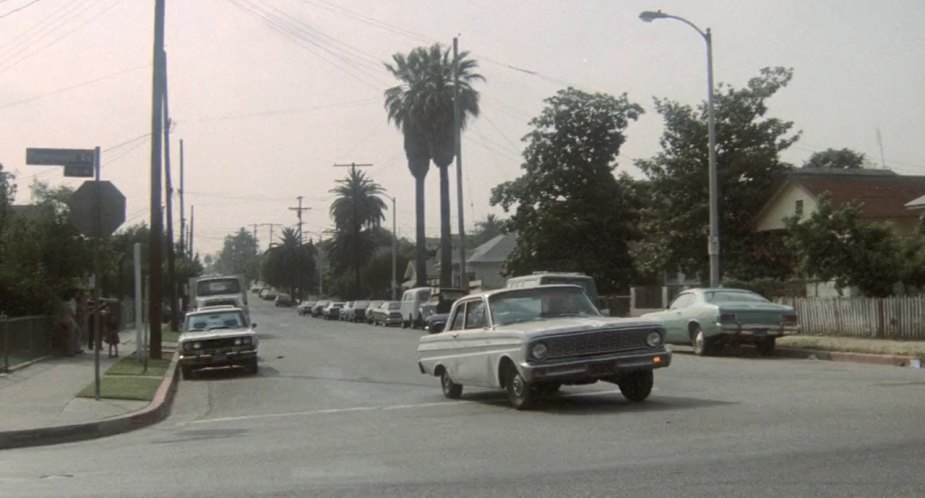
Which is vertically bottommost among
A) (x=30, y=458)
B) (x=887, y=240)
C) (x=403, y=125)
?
(x=30, y=458)

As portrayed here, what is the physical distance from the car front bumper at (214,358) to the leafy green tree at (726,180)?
73.0ft

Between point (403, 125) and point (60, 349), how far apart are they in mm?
32945

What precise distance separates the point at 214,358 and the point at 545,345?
40.4 ft

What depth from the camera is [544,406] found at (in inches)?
576

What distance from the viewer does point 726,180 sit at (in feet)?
139

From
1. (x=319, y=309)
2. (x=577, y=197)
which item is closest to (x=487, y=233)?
(x=319, y=309)

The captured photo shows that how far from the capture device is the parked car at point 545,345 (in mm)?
13523

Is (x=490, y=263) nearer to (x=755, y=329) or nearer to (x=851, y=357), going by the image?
(x=755, y=329)

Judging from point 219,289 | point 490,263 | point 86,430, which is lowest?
point 86,430

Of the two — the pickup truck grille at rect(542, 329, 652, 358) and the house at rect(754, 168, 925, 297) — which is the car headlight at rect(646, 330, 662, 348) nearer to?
the pickup truck grille at rect(542, 329, 652, 358)

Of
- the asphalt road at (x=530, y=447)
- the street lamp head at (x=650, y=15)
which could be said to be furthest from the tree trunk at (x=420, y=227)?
the asphalt road at (x=530, y=447)

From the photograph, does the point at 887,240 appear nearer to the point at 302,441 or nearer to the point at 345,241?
the point at 302,441

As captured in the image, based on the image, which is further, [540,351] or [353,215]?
[353,215]

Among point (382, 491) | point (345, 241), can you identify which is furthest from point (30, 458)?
point (345, 241)
